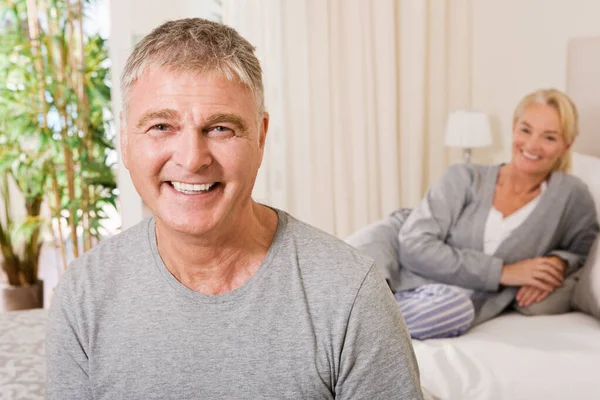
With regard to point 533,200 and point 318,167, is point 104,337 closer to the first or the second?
point 533,200

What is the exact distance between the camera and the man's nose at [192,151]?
106 centimetres

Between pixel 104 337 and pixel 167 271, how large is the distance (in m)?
0.14

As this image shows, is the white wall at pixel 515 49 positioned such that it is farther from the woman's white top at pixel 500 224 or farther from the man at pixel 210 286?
the man at pixel 210 286

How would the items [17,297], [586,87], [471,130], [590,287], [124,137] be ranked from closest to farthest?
1. [124,137]
2. [590,287]
3. [586,87]
4. [471,130]
5. [17,297]

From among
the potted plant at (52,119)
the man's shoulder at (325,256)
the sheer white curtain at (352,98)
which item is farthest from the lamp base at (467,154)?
the man's shoulder at (325,256)

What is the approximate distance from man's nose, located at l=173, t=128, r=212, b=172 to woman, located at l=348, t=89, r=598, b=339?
46.2 inches

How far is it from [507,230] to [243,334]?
141 centimetres

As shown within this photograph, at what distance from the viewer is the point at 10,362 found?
1593 millimetres

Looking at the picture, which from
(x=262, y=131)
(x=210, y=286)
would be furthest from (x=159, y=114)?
(x=210, y=286)

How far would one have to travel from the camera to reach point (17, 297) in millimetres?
3621

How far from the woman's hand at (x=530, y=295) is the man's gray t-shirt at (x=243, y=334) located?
1156mm

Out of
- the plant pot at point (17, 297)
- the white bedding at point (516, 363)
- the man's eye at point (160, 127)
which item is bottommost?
the plant pot at point (17, 297)

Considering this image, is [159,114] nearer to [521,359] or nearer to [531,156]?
[521,359]

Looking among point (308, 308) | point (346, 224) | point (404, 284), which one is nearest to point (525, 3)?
point (346, 224)
